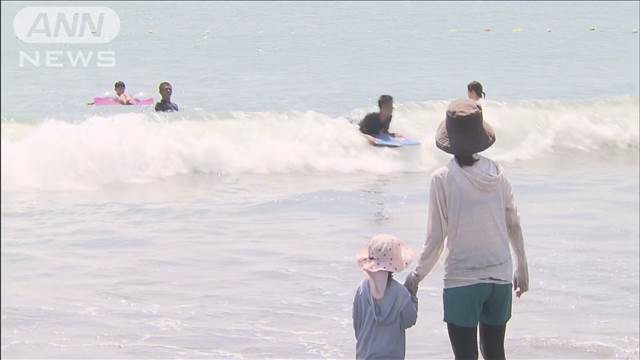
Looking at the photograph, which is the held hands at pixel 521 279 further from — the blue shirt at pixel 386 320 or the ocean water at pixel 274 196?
the ocean water at pixel 274 196

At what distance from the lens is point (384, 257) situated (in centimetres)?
508

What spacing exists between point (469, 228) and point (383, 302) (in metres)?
0.52

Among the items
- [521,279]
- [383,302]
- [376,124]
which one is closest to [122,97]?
[376,124]

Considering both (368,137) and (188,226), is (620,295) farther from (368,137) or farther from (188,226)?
(368,137)

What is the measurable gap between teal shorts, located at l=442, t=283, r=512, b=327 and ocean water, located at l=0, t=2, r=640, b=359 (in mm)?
1975

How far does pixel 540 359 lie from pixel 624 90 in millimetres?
21101

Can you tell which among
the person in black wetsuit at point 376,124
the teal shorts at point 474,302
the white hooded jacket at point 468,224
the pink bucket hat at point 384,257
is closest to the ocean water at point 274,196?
the person in black wetsuit at point 376,124

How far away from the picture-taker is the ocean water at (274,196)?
8.05 meters

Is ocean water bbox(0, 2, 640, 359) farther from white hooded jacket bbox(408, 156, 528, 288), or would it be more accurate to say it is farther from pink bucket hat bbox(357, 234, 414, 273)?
pink bucket hat bbox(357, 234, 414, 273)

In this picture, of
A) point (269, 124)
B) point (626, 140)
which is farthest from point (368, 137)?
point (626, 140)

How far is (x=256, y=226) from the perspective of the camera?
11961 mm

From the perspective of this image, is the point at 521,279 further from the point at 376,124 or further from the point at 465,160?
the point at 376,124

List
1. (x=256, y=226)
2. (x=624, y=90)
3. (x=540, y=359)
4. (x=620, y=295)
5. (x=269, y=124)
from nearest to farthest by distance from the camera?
(x=540, y=359) < (x=620, y=295) < (x=256, y=226) < (x=269, y=124) < (x=624, y=90)

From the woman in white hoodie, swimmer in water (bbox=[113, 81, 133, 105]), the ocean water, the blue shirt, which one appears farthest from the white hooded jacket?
swimmer in water (bbox=[113, 81, 133, 105])
